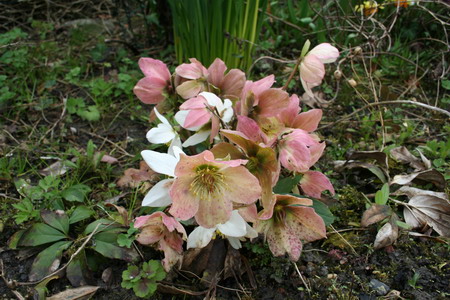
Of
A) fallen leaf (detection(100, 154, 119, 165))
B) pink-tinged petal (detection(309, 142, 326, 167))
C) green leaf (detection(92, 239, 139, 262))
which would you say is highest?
pink-tinged petal (detection(309, 142, 326, 167))

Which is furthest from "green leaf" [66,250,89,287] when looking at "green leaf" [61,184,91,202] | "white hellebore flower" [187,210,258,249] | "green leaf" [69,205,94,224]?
"white hellebore flower" [187,210,258,249]

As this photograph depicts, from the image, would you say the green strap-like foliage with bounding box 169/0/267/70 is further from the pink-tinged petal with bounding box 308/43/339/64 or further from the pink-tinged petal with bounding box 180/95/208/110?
the pink-tinged petal with bounding box 180/95/208/110

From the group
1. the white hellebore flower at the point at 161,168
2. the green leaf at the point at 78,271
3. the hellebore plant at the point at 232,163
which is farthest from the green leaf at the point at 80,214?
the white hellebore flower at the point at 161,168

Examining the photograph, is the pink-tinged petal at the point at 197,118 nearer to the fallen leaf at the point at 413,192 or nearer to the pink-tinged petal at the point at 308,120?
the pink-tinged petal at the point at 308,120

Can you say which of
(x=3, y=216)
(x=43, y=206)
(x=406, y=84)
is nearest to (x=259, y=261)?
(x=43, y=206)

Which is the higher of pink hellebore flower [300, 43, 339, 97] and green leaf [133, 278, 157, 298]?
pink hellebore flower [300, 43, 339, 97]

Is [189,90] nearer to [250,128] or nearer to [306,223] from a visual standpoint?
[250,128]

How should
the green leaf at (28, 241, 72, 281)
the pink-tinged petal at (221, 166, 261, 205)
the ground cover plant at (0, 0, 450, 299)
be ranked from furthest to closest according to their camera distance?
the green leaf at (28, 241, 72, 281), the ground cover plant at (0, 0, 450, 299), the pink-tinged petal at (221, 166, 261, 205)
